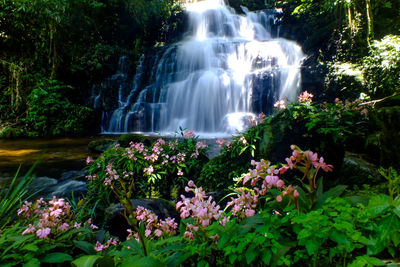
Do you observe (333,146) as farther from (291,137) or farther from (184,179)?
(184,179)

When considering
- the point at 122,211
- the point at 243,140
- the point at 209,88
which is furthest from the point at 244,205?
the point at 209,88

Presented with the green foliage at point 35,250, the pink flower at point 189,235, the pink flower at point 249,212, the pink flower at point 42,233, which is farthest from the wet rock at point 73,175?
the pink flower at point 249,212

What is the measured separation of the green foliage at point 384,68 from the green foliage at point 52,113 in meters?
13.8

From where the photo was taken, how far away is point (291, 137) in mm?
3703

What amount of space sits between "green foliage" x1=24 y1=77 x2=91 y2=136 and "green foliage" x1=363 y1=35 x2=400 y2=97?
13782 mm

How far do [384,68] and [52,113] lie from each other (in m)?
15.3

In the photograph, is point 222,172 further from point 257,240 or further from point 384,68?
point 384,68

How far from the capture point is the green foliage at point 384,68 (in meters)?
7.54

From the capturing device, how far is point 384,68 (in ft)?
25.8

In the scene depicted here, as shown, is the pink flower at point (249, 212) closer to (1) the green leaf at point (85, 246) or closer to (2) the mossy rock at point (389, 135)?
(1) the green leaf at point (85, 246)

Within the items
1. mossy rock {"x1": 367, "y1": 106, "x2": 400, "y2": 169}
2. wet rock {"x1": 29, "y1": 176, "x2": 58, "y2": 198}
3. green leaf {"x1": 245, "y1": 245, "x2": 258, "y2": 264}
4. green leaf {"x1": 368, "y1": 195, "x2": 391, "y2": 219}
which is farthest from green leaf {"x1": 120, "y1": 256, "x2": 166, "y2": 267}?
wet rock {"x1": 29, "y1": 176, "x2": 58, "y2": 198}

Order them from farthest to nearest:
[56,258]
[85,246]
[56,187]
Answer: [56,187], [85,246], [56,258]

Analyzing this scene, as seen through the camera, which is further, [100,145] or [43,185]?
[100,145]

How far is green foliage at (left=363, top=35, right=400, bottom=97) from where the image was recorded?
24.7 ft
